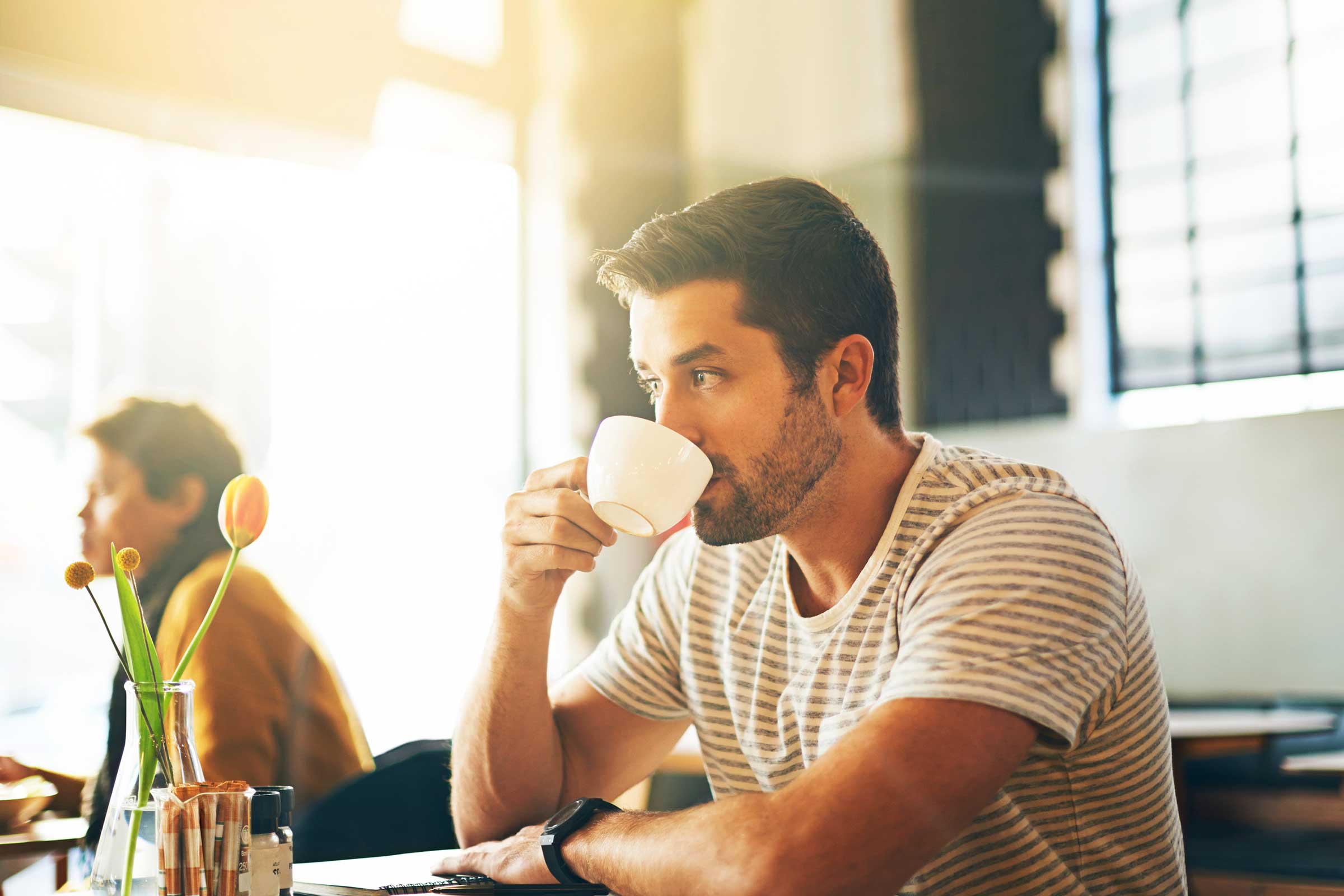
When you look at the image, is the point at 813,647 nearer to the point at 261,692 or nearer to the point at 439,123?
the point at 261,692

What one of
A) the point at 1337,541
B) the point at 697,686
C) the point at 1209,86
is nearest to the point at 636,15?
the point at 1209,86

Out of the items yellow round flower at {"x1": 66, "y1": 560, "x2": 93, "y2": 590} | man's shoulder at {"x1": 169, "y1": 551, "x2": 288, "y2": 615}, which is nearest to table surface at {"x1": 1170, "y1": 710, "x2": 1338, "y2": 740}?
man's shoulder at {"x1": 169, "y1": 551, "x2": 288, "y2": 615}

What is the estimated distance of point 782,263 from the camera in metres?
1.25

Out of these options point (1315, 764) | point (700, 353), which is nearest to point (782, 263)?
point (700, 353)

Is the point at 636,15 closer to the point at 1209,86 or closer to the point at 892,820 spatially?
the point at 1209,86

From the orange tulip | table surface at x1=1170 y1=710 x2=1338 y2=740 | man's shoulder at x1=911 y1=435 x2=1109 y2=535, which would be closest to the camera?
the orange tulip

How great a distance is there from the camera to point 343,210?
150 inches

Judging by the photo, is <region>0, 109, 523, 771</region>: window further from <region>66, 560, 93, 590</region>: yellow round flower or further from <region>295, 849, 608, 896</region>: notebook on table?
<region>66, 560, 93, 590</region>: yellow round flower

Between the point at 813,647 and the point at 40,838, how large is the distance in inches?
40.7

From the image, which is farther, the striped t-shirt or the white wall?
the white wall

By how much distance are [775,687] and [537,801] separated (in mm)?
323

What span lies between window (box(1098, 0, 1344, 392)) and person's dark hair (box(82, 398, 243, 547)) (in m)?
2.63

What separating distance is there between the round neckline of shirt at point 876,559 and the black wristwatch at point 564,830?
0.99 ft

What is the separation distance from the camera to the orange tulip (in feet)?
3.13
